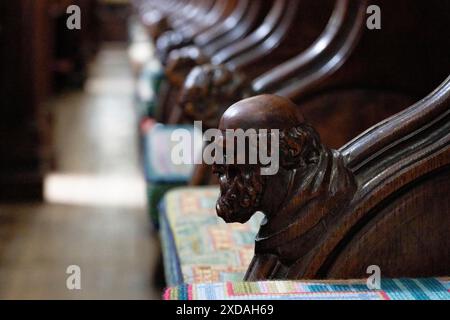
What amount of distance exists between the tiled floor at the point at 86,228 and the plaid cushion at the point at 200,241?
0.78 meters

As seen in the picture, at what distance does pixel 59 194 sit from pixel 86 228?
2.28 ft

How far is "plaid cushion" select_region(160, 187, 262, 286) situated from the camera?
5.32 feet

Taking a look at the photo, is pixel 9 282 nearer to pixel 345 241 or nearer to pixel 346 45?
pixel 346 45

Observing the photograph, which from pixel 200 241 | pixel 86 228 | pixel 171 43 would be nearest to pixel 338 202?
pixel 200 241

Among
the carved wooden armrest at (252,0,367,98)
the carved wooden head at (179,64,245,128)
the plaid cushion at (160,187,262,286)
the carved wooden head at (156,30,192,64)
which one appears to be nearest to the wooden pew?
the plaid cushion at (160,187,262,286)

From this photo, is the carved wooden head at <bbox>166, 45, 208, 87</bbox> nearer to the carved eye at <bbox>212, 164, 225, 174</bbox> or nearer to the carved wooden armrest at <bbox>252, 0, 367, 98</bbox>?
the carved wooden armrest at <bbox>252, 0, 367, 98</bbox>

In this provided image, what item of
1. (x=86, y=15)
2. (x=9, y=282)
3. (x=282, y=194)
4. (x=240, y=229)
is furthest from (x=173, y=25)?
(x=86, y=15)

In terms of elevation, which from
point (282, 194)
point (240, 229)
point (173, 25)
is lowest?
point (240, 229)

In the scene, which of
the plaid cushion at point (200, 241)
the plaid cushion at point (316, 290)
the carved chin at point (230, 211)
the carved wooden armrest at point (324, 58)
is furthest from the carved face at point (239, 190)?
the carved wooden armrest at point (324, 58)

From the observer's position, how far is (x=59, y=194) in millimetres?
4430

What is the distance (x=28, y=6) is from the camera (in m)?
4.40

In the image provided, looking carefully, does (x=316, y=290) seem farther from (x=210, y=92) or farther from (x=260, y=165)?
(x=210, y=92)

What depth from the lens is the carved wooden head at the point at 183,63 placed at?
9.36 ft

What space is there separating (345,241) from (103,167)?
4.00m
